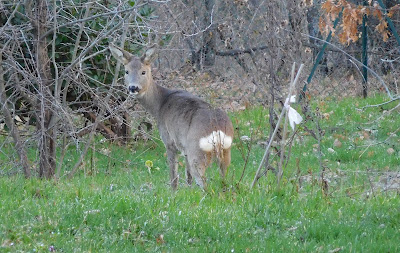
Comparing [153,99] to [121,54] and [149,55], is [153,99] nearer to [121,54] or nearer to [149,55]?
[149,55]

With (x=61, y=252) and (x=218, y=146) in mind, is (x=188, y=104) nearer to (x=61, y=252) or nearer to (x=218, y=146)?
(x=218, y=146)

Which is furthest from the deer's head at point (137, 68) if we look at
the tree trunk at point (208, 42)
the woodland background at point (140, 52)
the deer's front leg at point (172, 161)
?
the tree trunk at point (208, 42)

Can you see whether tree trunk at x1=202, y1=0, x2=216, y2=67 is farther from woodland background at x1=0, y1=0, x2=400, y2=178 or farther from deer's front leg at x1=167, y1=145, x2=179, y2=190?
deer's front leg at x1=167, y1=145, x2=179, y2=190

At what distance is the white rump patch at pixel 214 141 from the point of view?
24.3 feet

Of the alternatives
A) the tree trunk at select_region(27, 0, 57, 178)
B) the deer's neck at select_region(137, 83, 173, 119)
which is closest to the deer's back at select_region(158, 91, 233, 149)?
the deer's neck at select_region(137, 83, 173, 119)

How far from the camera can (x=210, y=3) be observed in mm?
17625

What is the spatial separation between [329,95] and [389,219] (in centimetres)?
1058

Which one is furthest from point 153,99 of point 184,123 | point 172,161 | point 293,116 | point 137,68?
point 293,116

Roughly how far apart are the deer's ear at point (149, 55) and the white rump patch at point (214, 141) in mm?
2091

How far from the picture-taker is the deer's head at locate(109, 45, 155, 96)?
29.8ft

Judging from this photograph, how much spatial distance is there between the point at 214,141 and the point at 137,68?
89.6 inches

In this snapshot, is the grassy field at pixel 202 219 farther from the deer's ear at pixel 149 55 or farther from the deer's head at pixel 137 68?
the deer's ear at pixel 149 55

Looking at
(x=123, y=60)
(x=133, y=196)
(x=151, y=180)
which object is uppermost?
(x=123, y=60)

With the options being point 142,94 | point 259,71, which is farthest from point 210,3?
point 259,71
